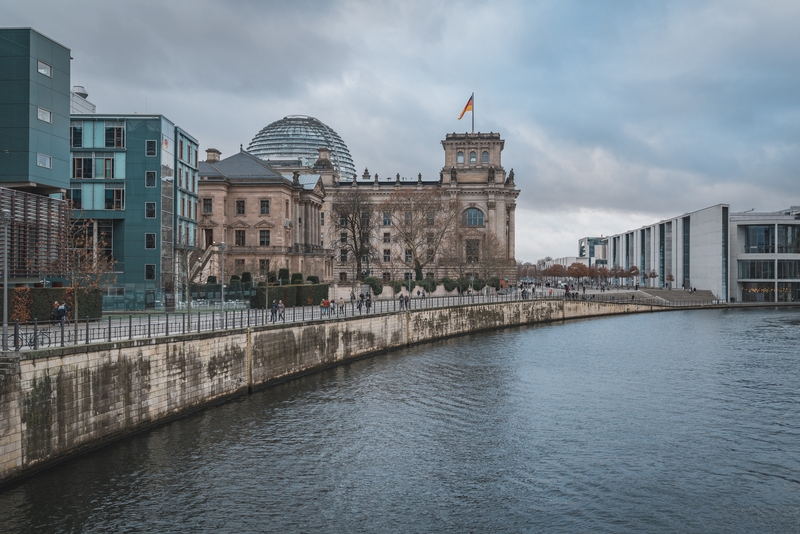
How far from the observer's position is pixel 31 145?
1624 inches

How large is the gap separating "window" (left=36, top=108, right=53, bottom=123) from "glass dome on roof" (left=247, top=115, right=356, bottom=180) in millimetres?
113241

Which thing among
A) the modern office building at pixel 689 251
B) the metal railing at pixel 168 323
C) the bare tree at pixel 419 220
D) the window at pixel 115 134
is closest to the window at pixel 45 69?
the window at pixel 115 134

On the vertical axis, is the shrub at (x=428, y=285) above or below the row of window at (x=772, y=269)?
below

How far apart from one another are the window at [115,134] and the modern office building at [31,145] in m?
12.5

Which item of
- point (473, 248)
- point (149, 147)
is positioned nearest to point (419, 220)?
point (473, 248)

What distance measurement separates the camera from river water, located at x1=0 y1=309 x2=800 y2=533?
69.6 ft

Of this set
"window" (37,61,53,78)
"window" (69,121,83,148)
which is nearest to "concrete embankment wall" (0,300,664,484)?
"window" (37,61,53,78)

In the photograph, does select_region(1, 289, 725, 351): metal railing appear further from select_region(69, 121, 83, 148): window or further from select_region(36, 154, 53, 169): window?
select_region(69, 121, 83, 148): window

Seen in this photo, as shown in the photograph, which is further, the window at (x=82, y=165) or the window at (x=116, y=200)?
the window at (x=116, y=200)

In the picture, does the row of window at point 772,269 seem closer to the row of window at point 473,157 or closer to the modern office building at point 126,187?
the row of window at point 473,157

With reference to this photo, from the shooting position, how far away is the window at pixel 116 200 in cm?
5653

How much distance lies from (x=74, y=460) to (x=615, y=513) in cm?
1839

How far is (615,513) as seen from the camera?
21875 mm

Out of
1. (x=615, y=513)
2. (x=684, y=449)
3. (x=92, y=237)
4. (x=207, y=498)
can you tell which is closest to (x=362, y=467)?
(x=207, y=498)
